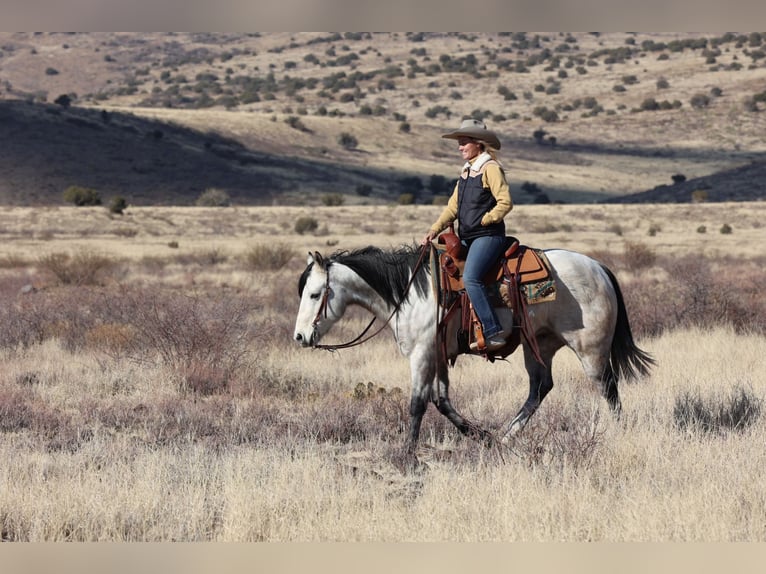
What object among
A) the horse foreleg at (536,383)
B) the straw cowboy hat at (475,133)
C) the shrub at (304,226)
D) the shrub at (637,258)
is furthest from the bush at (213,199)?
the straw cowboy hat at (475,133)

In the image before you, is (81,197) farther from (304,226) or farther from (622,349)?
(622,349)

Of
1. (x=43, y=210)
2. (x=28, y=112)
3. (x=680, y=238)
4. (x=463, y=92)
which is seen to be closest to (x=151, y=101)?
(x=463, y=92)

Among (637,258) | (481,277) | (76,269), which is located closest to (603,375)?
(481,277)

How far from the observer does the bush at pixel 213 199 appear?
6173 centimetres

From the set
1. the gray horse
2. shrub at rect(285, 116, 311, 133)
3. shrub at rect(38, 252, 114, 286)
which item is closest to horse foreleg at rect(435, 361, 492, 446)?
the gray horse

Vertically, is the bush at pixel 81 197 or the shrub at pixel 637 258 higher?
the bush at pixel 81 197

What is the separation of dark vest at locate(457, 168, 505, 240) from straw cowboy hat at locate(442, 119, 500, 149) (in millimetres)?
291

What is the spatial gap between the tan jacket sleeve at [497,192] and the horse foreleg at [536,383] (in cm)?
141

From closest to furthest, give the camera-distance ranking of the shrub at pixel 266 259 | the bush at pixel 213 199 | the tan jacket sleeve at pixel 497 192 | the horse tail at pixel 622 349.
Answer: the tan jacket sleeve at pixel 497 192 < the horse tail at pixel 622 349 < the shrub at pixel 266 259 < the bush at pixel 213 199

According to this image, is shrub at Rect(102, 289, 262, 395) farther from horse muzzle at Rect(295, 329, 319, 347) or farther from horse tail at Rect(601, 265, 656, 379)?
horse tail at Rect(601, 265, 656, 379)

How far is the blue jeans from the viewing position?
7.14 metres

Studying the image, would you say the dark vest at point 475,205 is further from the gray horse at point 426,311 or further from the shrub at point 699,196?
the shrub at point 699,196

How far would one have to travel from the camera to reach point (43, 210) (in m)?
44.0

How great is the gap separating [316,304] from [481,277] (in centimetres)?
129
